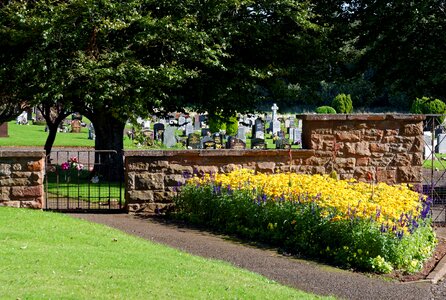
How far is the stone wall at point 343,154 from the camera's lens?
12.7m

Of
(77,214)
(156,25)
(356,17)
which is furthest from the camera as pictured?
(356,17)

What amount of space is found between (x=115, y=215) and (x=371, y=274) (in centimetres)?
505

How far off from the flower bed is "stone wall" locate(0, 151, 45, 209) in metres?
2.34

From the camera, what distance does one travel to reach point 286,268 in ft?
28.3

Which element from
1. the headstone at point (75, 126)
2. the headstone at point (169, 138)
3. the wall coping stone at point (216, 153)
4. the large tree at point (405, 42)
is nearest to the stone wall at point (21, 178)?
the wall coping stone at point (216, 153)

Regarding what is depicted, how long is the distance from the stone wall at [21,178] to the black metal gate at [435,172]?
21.1ft

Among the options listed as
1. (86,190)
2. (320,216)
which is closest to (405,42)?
(86,190)

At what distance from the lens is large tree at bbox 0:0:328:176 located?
15031mm

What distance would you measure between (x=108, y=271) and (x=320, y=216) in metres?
3.42

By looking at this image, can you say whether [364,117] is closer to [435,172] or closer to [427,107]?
[435,172]

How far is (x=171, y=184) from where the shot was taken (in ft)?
41.1

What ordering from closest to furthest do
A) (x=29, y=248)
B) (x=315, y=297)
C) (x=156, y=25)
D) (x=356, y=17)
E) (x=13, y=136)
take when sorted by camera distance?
(x=315, y=297) < (x=29, y=248) < (x=156, y=25) < (x=356, y=17) < (x=13, y=136)

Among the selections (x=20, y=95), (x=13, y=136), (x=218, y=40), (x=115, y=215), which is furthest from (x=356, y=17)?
(x=13, y=136)

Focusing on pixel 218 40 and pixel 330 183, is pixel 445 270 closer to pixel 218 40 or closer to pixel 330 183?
pixel 330 183
